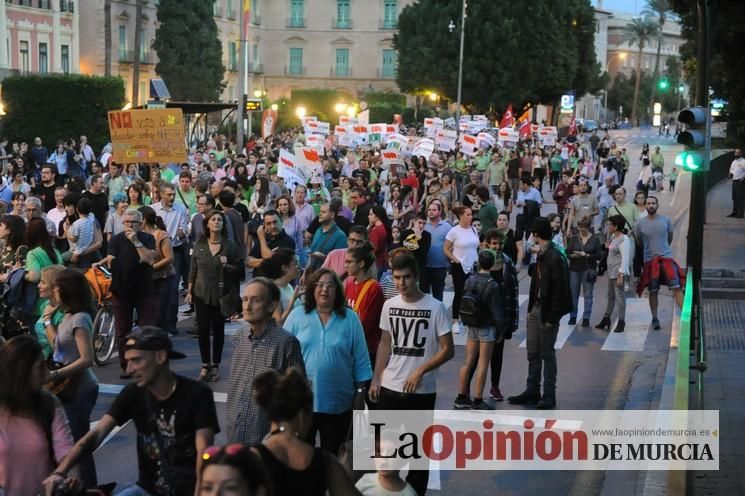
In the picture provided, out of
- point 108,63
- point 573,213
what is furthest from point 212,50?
point 573,213

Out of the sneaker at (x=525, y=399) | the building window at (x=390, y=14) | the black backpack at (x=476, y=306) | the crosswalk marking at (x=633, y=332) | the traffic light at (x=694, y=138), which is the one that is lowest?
the crosswalk marking at (x=633, y=332)

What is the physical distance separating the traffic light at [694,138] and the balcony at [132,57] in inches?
2400

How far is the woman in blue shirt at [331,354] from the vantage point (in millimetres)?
7723

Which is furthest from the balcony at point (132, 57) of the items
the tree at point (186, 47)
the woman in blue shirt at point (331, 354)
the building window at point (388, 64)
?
the woman in blue shirt at point (331, 354)

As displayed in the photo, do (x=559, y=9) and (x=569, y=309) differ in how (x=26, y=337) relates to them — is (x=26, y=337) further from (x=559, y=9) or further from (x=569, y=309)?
(x=559, y=9)

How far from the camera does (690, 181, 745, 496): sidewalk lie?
891 cm

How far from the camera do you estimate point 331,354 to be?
7762 millimetres

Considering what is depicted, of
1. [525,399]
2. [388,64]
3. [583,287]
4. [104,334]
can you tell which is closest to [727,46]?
[583,287]

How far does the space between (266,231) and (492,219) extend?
18.7ft

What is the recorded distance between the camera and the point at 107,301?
44.1ft

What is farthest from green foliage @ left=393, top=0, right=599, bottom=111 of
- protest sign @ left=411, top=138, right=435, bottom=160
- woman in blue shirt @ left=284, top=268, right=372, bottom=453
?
woman in blue shirt @ left=284, top=268, right=372, bottom=453

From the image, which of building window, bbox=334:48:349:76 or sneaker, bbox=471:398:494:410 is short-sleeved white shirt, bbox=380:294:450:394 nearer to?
sneaker, bbox=471:398:494:410

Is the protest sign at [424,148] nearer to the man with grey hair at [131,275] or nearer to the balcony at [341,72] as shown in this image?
the man with grey hair at [131,275]

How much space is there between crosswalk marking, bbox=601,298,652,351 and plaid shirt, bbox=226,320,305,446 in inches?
318
